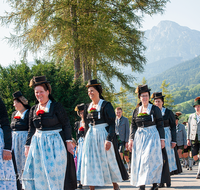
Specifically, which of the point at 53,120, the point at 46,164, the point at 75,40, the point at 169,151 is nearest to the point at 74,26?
the point at 75,40

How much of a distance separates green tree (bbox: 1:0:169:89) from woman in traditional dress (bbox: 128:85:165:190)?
9.98 m

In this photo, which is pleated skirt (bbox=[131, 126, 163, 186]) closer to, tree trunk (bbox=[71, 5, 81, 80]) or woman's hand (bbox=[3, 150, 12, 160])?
woman's hand (bbox=[3, 150, 12, 160])

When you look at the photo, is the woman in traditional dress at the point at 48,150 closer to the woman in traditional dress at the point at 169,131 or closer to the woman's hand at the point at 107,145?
the woman's hand at the point at 107,145

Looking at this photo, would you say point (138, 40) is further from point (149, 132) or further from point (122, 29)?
point (149, 132)

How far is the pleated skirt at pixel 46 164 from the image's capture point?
490 centimetres

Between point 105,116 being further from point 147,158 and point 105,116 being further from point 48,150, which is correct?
point 48,150

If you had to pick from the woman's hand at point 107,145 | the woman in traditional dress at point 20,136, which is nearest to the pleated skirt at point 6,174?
the woman's hand at point 107,145

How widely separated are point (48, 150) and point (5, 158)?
0.82 metres

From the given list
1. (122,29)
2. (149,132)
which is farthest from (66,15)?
(149,132)

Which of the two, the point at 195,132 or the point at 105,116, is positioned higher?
the point at 105,116

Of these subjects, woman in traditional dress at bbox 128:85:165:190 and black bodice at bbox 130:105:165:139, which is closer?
woman in traditional dress at bbox 128:85:165:190

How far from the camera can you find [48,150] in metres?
4.99

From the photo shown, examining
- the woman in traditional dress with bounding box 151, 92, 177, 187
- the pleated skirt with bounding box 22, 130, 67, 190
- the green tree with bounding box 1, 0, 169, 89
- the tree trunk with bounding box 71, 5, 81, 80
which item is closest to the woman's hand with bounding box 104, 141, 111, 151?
the pleated skirt with bounding box 22, 130, 67, 190

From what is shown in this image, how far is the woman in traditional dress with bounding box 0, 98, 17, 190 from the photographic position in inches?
168
